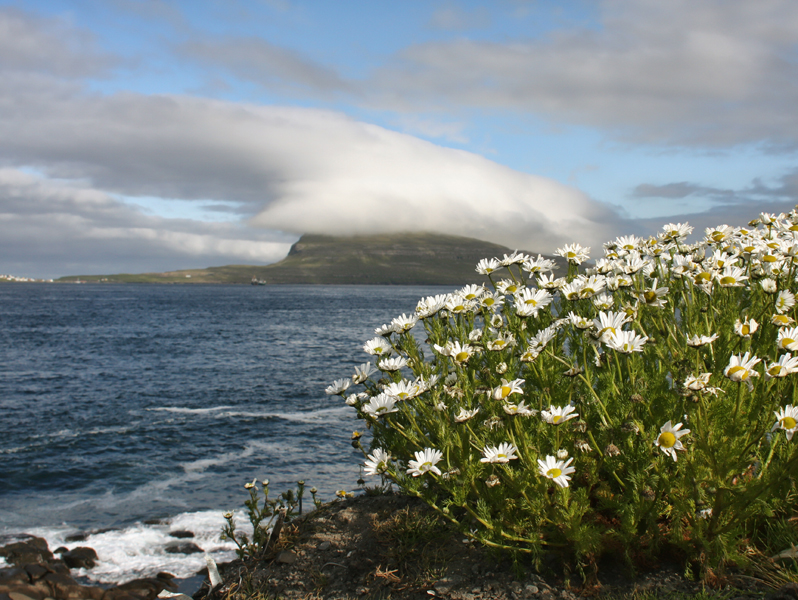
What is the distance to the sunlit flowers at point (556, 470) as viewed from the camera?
3766 millimetres

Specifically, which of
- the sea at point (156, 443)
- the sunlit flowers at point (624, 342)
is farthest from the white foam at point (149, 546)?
the sunlit flowers at point (624, 342)

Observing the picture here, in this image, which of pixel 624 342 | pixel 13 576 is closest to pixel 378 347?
pixel 624 342

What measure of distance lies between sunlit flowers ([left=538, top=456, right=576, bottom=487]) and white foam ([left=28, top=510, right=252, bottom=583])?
1011 centimetres

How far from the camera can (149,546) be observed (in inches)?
522

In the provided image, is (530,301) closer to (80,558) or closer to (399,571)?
(399,571)

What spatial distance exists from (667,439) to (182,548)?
41.7ft

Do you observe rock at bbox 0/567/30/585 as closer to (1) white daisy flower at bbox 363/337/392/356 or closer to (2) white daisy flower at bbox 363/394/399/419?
(1) white daisy flower at bbox 363/337/392/356

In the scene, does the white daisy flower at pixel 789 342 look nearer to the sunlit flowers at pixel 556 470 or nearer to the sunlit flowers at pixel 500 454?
the sunlit flowers at pixel 556 470

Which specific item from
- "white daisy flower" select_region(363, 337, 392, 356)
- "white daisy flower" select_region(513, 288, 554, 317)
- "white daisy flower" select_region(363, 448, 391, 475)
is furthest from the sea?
"white daisy flower" select_region(513, 288, 554, 317)

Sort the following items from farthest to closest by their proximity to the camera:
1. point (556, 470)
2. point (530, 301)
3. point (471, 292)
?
1. point (471, 292)
2. point (530, 301)
3. point (556, 470)

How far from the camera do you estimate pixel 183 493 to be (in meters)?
16.8

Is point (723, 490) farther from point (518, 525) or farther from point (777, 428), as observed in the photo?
point (518, 525)

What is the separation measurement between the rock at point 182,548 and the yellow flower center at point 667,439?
1228 centimetres

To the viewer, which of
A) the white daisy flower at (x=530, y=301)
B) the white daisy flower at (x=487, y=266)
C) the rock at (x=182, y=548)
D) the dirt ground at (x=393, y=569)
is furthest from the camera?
the rock at (x=182, y=548)
